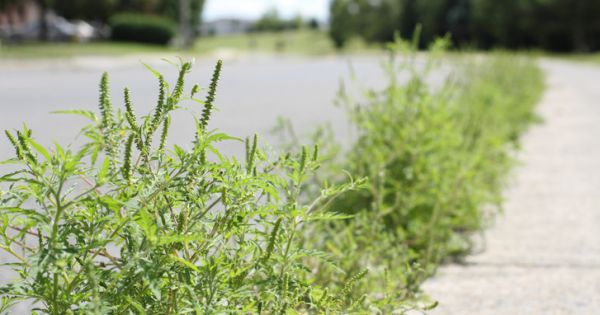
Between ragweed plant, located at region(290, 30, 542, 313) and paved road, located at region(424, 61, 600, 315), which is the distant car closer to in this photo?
paved road, located at region(424, 61, 600, 315)

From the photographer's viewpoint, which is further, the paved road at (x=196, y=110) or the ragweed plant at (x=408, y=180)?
the paved road at (x=196, y=110)

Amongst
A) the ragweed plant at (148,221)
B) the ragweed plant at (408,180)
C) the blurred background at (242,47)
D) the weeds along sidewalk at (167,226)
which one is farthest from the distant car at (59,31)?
the ragweed plant at (148,221)

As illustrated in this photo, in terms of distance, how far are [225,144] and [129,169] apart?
4724 mm

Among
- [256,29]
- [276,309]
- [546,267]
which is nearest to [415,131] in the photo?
[546,267]

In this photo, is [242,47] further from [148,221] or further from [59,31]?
[148,221]

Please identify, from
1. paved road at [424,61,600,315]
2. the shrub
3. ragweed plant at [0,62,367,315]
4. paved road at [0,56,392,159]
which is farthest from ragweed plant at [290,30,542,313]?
the shrub

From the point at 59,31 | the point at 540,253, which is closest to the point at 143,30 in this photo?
the point at 59,31

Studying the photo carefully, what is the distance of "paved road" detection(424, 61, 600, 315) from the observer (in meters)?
3.27

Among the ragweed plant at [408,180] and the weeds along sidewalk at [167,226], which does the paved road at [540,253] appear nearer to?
the ragweed plant at [408,180]

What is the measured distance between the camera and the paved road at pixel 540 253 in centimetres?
327

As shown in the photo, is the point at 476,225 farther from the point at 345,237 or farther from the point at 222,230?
the point at 222,230

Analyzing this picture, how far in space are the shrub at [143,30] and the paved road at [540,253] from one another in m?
38.3

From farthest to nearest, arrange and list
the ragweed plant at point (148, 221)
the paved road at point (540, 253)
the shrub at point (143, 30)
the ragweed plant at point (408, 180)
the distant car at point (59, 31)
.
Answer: the distant car at point (59, 31), the shrub at point (143, 30), the ragweed plant at point (408, 180), the paved road at point (540, 253), the ragweed plant at point (148, 221)

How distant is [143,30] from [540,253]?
41875mm
